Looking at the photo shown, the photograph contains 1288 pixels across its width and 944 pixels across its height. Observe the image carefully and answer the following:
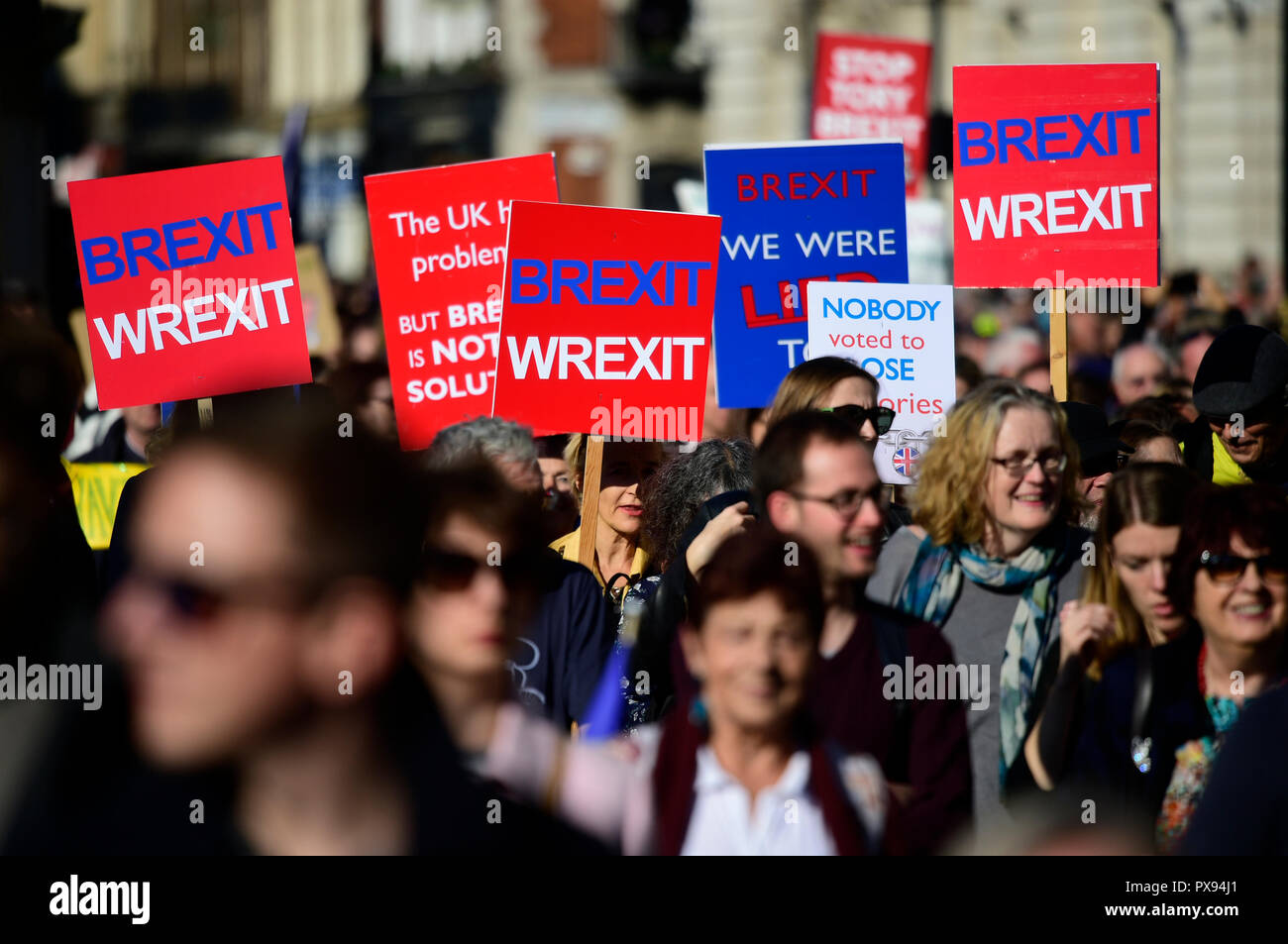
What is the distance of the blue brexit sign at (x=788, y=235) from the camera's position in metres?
6.48

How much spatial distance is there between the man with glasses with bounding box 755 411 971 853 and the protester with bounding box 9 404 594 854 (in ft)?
3.58

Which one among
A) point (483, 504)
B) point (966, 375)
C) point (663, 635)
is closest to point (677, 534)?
point (663, 635)

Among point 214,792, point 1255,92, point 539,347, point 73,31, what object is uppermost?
point 1255,92

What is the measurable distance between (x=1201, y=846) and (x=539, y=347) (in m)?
3.03

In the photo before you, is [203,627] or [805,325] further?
[805,325]

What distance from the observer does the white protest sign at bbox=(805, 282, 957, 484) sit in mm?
6121

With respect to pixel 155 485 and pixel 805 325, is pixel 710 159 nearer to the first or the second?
pixel 805 325

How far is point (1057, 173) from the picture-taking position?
5969 millimetres

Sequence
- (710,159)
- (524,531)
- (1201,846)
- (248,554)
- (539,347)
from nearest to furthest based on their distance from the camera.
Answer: (248,554) < (1201,846) < (524,531) < (539,347) < (710,159)

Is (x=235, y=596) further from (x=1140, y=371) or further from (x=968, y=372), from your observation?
(x=1140, y=371)

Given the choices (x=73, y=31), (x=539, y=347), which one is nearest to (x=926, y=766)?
(x=539, y=347)

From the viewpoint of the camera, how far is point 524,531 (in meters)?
3.17

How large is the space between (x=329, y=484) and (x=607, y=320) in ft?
12.1

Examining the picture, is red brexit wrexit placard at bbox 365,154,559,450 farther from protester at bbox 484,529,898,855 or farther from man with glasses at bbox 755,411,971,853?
protester at bbox 484,529,898,855
